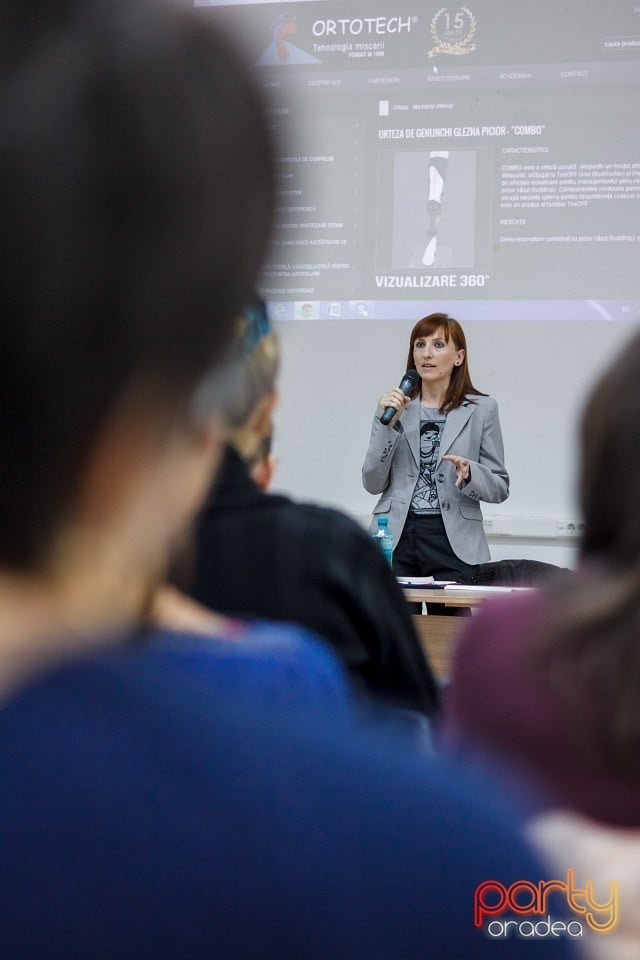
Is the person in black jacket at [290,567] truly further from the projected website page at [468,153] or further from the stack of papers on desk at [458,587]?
the projected website page at [468,153]

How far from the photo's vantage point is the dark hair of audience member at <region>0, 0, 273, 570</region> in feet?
0.94

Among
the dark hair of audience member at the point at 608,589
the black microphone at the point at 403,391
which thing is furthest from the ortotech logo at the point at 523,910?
the black microphone at the point at 403,391

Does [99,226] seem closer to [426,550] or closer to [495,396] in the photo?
[426,550]

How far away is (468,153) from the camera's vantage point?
4.67 m

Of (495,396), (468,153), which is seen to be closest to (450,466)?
(495,396)

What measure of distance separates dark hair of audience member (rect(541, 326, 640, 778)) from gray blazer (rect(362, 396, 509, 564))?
2891 millimetres

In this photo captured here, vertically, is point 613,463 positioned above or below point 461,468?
above

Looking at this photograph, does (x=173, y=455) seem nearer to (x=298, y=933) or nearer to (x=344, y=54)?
(x=298, y=933)

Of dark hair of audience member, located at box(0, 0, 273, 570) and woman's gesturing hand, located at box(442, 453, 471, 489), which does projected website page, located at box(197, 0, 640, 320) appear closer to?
woman's gesturing hand, located at box(442, 453, 471, 489)

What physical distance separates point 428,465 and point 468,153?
5.58 feet

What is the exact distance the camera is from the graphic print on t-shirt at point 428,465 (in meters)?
3.94

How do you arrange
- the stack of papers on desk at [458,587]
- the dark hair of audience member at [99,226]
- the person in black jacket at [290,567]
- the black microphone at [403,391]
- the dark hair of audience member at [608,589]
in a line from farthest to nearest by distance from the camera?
the black microphone at [403,391]
the stack of papers on desk at [458,587]
the person in black jacket at [290,567]
the dark hair of audience member at [608,589]
the dark hair of audience member at [99,226]

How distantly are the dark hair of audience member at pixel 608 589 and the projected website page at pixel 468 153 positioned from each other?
391cm

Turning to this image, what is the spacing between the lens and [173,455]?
1.09 ft
